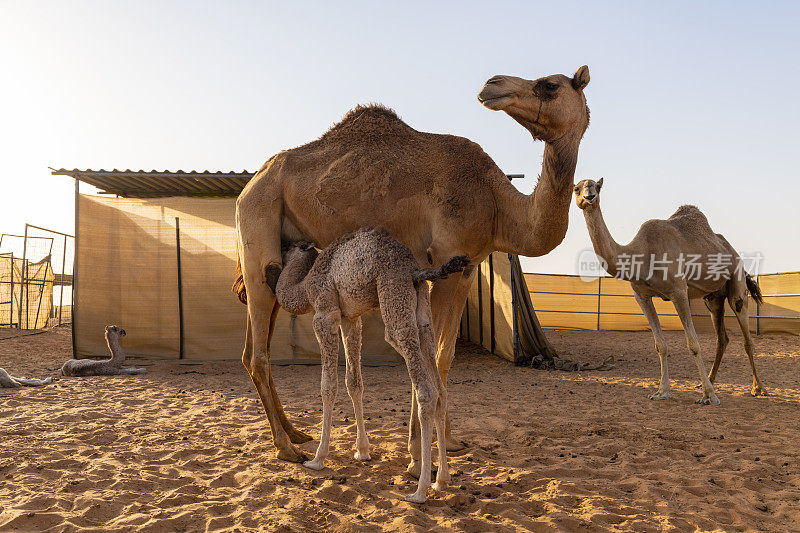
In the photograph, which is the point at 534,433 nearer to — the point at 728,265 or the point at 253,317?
the point at 253,317

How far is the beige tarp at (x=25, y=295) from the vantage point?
17203 millimetres

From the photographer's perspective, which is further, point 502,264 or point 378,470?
point 502,264

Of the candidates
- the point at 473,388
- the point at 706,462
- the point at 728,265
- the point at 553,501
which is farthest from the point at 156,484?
the point at 728,265

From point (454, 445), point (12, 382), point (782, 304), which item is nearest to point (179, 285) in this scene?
point (12, 382)

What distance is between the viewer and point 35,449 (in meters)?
4.86

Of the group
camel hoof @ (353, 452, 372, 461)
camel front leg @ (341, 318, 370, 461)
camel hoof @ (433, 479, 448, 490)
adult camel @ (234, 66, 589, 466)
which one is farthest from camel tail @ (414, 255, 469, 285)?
camel hoof @ (353, 452, 372, 461)

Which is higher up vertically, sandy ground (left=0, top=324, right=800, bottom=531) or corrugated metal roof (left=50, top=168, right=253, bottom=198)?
corrugated metal roof (left=50, top=168, right=253, bottom=198)

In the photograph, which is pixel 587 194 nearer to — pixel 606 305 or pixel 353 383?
pixel 353 383

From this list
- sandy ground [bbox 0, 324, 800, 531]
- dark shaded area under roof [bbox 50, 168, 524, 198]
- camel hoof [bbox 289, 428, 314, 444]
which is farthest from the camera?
dark shaded area under roof [bbox 50, 168, 524, 198]

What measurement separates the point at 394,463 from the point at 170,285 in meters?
8.51

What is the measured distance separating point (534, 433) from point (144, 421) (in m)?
4.33

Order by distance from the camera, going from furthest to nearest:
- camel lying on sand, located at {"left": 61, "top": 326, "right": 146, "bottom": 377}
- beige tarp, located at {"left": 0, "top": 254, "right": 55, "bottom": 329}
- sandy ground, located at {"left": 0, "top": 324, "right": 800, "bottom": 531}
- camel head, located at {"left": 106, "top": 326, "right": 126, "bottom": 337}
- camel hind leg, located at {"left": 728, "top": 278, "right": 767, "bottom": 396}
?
beige tarp, located at {"left": 0, "top": 254, "right": 55, "bottom": 329} → camel head, located at {"left": 106, "top": 326, "right": 126, "bottom": 337} → camel lying on sand, located at {"left": 61, "top": 326, "right": 146, "bottom": 377} → camel hind leg, located at {"left": 728, "top": 278, "right": 767, "bottom": 396} → sandy ground, located at {"left": 0, "top": 324, "right": 800, "bottom": 531}

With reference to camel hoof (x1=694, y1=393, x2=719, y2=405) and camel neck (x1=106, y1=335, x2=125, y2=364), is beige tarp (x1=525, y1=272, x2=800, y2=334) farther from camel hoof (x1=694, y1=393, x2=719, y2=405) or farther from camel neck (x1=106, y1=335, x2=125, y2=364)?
camel neck (x1=106, y1=335, x2=125, y2=364)

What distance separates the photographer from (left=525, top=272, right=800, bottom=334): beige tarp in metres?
18.3
